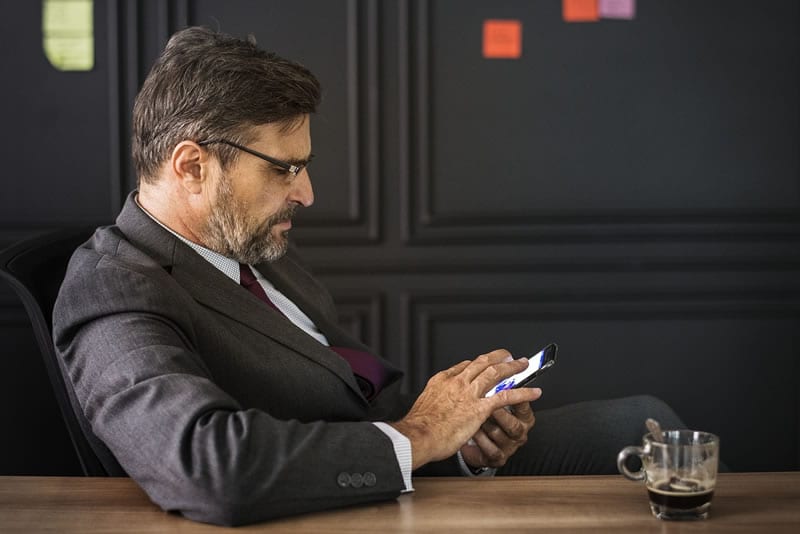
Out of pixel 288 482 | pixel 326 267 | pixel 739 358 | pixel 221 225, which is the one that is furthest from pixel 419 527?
pixel 739 358

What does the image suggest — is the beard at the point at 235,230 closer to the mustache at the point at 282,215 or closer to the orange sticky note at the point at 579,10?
the mustache at the point at 282,215

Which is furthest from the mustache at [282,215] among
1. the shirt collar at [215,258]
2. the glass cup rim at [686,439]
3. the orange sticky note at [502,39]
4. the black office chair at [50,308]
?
the orange sticky note at [502,39]

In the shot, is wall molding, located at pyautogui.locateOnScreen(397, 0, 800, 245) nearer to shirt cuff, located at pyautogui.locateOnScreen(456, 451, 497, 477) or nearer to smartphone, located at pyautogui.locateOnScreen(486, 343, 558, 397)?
shirt cuff, located at pyautogui.locateOnScreen(456, 451, 497, 477)

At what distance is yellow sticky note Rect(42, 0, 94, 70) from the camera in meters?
2.84

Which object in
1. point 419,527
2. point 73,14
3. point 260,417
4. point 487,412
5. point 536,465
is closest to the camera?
point 419,527

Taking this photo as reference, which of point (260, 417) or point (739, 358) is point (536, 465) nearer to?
point (260, 417)

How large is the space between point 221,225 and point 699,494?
3.21 ft

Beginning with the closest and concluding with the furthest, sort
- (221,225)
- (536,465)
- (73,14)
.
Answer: (221,225), (536,465), (73,14)

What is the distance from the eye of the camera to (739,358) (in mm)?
3051

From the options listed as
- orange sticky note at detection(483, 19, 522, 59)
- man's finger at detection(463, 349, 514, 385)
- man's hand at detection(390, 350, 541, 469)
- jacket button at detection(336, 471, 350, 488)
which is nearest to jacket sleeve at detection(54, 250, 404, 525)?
jacket button at detection(336, 471, 350, 488)

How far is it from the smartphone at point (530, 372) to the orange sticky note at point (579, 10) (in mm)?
1509

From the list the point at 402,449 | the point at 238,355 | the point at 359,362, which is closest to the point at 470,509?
the point at 402,449

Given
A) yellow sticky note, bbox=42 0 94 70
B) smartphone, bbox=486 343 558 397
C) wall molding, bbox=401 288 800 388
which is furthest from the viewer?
wall molding, bbox=401 288 800 388

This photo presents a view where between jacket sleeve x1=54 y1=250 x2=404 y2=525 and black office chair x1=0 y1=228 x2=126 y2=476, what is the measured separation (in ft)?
0.53
